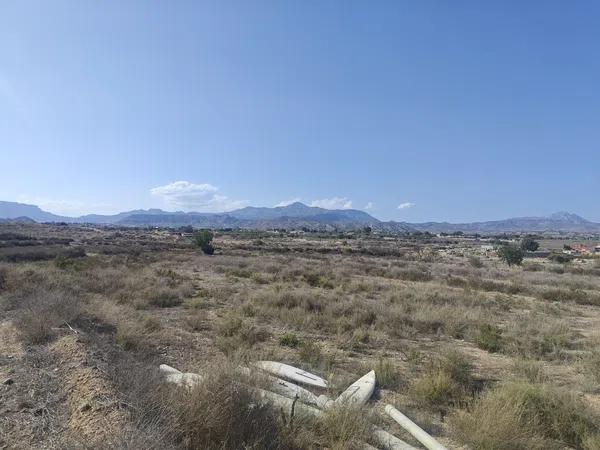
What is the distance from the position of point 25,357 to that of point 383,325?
33.6 ft

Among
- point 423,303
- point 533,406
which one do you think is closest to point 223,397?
point 533,406

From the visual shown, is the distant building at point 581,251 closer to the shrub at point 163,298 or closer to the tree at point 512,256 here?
the tree at point 512,256

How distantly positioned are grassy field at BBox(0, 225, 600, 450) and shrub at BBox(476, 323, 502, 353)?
55 millimetres

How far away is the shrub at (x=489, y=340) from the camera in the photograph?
1259 centimetres

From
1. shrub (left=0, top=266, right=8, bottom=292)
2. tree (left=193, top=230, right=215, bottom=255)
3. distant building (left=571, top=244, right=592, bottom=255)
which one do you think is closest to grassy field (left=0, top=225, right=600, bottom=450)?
shrub (left=0, top=266, right=8, bottom=292)

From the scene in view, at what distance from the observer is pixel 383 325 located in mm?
15023

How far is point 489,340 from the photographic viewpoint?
1284cm

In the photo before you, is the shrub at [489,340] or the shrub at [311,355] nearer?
the shrub at [311,355]

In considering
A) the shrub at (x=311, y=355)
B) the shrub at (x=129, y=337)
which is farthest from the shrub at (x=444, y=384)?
the shrub at (x=129, y=337)

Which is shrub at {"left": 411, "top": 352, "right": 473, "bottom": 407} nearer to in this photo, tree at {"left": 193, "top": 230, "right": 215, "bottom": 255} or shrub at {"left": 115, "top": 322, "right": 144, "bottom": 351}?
shrub at {"left": 115, "top": 322, "right": 144, "bottom": 351}

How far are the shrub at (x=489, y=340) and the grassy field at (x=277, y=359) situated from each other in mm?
55

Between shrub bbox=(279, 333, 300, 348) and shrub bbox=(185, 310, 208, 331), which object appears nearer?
shrub bbox=(279, 333, 300, 348)

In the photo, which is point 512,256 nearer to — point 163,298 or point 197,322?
point 163,298

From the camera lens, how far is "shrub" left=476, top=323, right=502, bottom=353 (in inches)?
496
